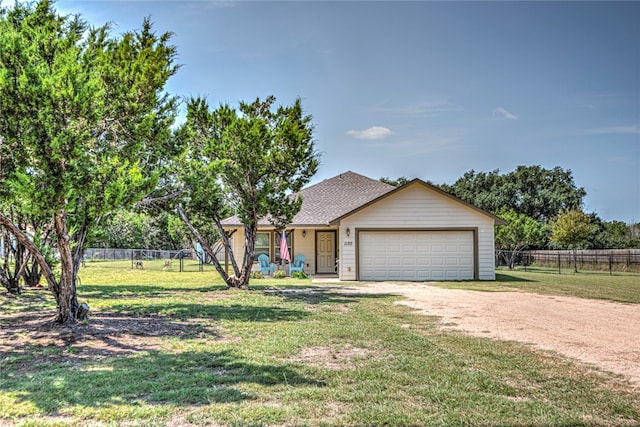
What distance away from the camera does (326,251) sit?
81.8 feet

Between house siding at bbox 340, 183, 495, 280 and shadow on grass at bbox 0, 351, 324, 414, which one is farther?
house siding at bbox 340, 183, 495, 280

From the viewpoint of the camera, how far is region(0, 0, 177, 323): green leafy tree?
6855mm

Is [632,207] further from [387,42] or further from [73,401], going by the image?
[73,401]

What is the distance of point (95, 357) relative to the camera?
6.18 m

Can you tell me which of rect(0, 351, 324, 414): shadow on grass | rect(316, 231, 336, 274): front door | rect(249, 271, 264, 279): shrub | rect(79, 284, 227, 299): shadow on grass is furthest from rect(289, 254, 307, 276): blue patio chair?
rect(0, 351, 324, 414): shadow on grass

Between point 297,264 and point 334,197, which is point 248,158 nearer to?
point 297,264

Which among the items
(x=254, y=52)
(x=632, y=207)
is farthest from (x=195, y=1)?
(x=632, y=207)

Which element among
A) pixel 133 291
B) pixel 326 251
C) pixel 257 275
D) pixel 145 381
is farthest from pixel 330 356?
pixel 326 251

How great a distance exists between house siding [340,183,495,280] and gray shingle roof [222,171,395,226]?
2924 millimetres

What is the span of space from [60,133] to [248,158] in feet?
26.4

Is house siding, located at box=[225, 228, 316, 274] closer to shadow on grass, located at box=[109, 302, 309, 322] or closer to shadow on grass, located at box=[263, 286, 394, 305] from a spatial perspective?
shadow on grass, located at box=[263, 286, 394, 305]

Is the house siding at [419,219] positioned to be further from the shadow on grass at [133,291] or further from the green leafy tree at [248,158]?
the shadow on grass at [133,291]

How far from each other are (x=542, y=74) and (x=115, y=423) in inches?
723

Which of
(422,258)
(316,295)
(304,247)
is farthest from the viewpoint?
(304,247)
